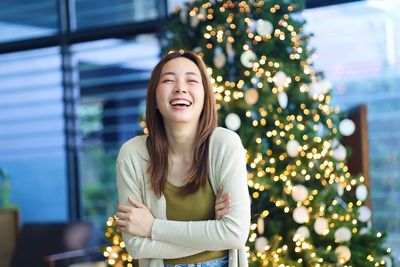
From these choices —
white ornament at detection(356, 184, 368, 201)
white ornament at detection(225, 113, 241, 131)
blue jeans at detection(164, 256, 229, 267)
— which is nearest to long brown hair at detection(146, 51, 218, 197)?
blue jeans at detection(164, 256, 229, 267)

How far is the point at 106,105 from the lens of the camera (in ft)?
19.6

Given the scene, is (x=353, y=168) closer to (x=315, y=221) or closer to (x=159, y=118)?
(x=315, y=221)

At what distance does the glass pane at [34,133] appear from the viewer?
6203 mm

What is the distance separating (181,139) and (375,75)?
2.67m

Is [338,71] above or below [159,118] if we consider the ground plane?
above

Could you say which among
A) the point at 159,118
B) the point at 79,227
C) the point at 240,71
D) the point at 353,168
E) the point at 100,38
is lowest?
the point at 79,227

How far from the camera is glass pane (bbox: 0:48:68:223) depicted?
6203 mm

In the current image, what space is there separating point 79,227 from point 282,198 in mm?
2302

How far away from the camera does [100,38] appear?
5.90 m

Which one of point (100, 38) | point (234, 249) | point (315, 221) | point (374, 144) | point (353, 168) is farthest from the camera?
point (100, 38)

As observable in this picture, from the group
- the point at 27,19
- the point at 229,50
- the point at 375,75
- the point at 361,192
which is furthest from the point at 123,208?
the point at 27,19

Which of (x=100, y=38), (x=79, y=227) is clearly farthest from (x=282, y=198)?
(x=100, y=38)

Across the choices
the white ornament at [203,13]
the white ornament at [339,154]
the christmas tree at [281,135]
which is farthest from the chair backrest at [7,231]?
the white ornament at [339,154]

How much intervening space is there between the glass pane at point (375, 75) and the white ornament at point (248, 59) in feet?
4.90
